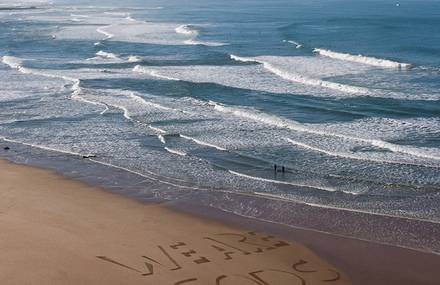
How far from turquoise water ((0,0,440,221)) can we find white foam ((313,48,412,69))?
136mm

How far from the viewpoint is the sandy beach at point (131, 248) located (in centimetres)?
1016

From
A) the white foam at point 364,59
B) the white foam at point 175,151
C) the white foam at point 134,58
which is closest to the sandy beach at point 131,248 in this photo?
the white foam at point 175,151

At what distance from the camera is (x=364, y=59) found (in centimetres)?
3819

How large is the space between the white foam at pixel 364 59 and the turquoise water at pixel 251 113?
136 millimetres

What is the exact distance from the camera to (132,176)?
Result: 53.7ft

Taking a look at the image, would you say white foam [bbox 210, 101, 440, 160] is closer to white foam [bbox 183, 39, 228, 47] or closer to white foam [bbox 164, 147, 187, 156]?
white foam [bbox 164, 147, 187, 156]

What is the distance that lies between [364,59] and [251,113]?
54.1 ft

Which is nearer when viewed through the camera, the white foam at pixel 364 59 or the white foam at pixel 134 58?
the white foam at pixel 364 59

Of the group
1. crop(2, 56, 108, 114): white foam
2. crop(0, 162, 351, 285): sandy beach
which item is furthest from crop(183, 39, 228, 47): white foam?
crop(0, 162, 351, 285): sandy beach

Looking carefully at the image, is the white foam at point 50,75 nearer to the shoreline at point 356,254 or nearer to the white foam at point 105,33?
the shoreline at point 356,254

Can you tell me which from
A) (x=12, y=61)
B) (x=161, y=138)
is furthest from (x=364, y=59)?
(x=161, y=138)

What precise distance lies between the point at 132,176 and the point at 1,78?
18.6 meters

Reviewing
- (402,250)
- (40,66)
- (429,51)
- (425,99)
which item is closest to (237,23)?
(429,51)

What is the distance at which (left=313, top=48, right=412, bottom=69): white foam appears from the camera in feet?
116
